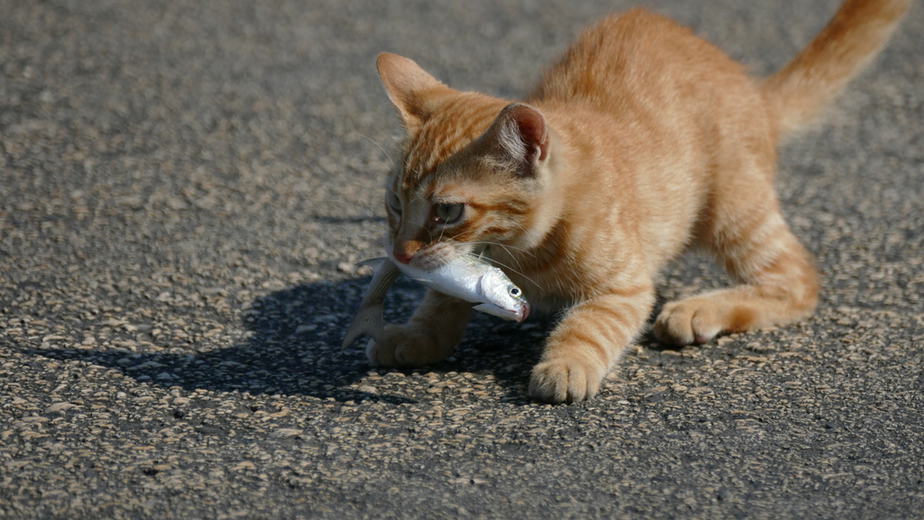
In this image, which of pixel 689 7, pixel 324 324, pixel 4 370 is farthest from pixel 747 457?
pixel 689 7

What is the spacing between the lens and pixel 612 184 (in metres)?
3.51

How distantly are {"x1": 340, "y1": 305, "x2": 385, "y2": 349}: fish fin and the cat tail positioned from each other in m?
2.10

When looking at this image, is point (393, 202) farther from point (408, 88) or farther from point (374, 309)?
point (408, 88)

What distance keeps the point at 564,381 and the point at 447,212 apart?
61cm

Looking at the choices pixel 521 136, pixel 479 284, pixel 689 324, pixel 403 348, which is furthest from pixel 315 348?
pixel 689 324

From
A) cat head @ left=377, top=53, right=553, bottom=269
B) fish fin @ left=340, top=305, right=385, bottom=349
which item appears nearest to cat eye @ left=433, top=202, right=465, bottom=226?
cat head @ left=377, top=53, right=553, bottom=269

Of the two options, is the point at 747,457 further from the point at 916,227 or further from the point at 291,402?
the point at 916,227

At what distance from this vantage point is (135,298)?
386 centimetres

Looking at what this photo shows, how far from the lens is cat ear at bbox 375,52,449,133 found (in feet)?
11.1

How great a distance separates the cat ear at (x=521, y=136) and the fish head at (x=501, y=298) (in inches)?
13.4

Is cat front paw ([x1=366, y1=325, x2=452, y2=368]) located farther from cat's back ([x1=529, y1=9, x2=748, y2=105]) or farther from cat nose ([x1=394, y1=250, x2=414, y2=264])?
cat's back ([x1=529, y1=9, x2=748, y2=105])

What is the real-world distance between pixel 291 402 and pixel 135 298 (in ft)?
3.42

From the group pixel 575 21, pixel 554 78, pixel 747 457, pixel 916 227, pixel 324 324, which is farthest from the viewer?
pixel 575 21

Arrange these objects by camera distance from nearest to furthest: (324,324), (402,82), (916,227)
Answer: (402,82)
(324,324)
(916,227)
